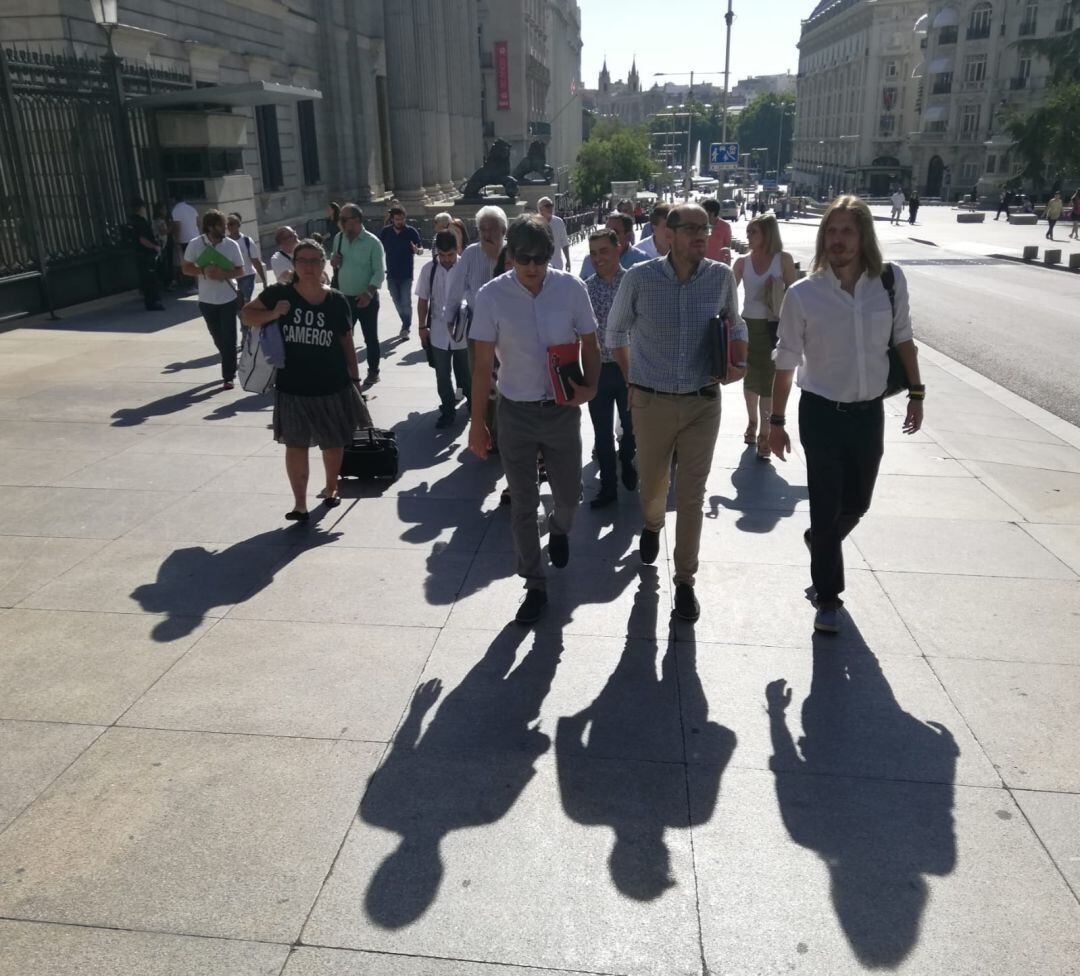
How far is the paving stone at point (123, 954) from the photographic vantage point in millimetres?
2529

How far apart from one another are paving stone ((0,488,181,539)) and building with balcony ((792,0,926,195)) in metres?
93.6

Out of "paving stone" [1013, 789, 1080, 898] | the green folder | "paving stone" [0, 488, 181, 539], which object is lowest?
"paving stone" [1013, 789, 1080, 898]

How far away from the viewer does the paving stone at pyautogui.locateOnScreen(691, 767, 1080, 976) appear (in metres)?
2.60

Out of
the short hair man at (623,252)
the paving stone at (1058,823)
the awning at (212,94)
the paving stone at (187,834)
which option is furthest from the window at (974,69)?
the paving stone at (187,834)

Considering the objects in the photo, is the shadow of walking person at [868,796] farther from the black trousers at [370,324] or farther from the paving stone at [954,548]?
the black trousers at [370,324]

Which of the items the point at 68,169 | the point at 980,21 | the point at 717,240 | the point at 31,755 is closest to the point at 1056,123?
the point at 980,21

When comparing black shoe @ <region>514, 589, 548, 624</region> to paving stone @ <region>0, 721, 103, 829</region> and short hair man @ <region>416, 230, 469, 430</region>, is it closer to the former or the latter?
paving stone @ <region>0, 721, 103, 829</region>

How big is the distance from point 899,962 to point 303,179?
29.2m

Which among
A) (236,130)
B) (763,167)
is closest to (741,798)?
(236,130)

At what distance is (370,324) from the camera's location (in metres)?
9.69

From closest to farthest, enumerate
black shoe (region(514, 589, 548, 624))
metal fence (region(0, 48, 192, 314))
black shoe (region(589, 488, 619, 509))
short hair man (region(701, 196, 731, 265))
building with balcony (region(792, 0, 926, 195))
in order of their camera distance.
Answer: black shoe (region(514, 589, 548, 624)) → black shoe (region(589, 488, 619, 509)) → short hair man (region(701, 196, 731, 265)) → metal fence (region(0, 48, 192, 314)) → building with balcony (region(792, 0, 926, 195))

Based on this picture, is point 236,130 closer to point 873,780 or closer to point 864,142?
point 873,780

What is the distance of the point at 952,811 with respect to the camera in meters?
3.20

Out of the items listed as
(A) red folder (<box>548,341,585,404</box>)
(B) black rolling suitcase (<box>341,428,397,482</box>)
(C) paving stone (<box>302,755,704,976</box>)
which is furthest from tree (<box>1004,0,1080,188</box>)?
(C) paving stone (<box>302,755,704,976</box>)
